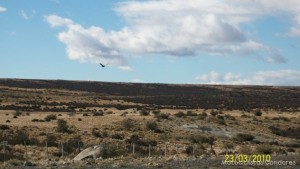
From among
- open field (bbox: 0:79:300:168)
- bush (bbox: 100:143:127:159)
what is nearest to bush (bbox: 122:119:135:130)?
open field (bbox: 0:79:300:168)

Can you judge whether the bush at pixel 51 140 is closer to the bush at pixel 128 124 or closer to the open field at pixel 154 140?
the open field at pixel 154 140

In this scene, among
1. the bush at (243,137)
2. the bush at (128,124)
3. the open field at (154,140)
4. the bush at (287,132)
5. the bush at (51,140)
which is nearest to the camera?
the open field at (154,140)

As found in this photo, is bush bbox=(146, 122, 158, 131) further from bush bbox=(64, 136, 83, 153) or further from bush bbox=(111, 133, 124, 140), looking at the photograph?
bush bbox=(64, 136, 83, 153)

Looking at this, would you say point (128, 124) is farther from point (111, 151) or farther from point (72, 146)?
point (111, 151)

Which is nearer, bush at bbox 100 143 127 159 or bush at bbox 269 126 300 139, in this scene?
bush at bbox 100 143 127 159

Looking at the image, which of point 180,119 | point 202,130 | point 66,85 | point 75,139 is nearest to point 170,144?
point 75,139

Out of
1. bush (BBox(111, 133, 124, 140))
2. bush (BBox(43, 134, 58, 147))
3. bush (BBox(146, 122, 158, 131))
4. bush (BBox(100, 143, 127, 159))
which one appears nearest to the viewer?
bush (BBox(100, 143, 127, 159))

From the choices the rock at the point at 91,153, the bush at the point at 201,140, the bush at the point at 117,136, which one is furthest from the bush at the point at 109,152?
the bush at the point at 201,140

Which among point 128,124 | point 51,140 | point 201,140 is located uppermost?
point 128,124

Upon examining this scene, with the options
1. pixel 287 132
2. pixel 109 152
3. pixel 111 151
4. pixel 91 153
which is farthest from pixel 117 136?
pixel 287 132

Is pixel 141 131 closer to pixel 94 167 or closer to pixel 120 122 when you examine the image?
pixel 120 122

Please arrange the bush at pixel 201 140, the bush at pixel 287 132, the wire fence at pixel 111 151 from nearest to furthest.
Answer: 1. the wire fence at pixel 111 151
2. the bush at pixel 201 140
3. the bush at pixel 287 132

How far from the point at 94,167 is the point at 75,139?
57.9 feet

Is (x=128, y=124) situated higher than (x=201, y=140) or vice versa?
(x=128, y=124)
